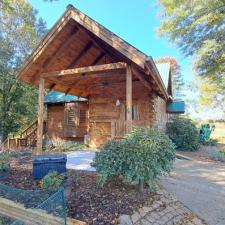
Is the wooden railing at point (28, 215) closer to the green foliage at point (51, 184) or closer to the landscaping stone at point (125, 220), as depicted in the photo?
the landscaping stone at point (125, 220)

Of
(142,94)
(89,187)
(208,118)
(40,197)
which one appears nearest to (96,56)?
(142,94)

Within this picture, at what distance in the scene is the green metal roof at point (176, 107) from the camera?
16.6 meters

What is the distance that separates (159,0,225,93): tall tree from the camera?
14.5 m

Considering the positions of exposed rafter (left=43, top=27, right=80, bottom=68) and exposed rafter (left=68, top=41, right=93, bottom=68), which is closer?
exposed rafter (left=43, top=27, right=80, bottom=68)

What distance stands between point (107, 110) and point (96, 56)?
12.3 ft

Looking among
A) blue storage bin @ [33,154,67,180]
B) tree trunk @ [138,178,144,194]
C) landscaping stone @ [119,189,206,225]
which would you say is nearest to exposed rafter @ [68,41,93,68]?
blue storage bin @ [33,154,67,180]

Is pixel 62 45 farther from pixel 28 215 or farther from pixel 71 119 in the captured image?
pixel 71 119

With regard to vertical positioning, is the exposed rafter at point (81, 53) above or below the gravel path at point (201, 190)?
above

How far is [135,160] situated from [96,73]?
586 cm

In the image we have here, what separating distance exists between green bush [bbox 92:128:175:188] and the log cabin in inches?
76.5

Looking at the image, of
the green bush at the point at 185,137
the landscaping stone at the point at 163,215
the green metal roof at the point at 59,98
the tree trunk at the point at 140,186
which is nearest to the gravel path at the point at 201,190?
the landscaping stone at the point at 163,215

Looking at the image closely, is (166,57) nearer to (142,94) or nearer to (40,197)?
(142,94)

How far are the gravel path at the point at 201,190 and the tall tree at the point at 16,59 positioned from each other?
52.3ft

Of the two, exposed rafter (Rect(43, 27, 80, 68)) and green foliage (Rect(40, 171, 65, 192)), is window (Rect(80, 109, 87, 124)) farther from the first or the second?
green foliage (Rect(40, 171, 65, 192))
